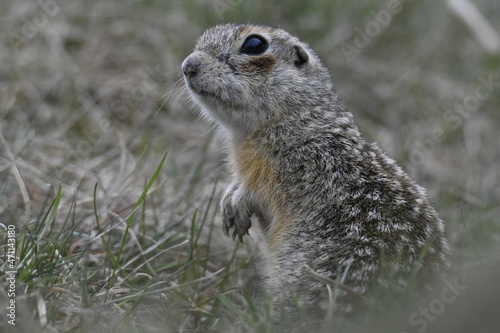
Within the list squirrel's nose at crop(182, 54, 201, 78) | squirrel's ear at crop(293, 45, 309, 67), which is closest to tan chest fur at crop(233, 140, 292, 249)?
squirrel's nose at crop(182, 54, 201, 78)

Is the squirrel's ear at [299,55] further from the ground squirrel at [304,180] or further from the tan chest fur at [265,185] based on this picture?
the tan chest fur at [265,185]

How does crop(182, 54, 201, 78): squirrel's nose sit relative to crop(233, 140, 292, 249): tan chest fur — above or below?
above

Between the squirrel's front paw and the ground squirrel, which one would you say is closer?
the ground squirrel

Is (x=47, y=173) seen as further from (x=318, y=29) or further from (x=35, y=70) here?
(x=318, y=29)

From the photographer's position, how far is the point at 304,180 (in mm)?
4367

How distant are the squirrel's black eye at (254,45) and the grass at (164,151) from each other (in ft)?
3.27

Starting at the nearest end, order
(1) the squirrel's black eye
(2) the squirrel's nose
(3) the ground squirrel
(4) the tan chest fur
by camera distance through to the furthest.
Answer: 1. (3) the ground squirrel
2. (4) the tan chest fur
3. (2) the squirrel's nose
4. (1) the squirrel's black eye

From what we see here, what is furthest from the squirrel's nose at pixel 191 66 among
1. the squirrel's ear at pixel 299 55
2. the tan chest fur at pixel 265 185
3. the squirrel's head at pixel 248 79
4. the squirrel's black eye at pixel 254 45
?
the squirrel's ear at pixel 299 55

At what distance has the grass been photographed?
393 centimetres

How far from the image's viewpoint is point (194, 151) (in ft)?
25.5

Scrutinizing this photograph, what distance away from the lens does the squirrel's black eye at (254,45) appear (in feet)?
15.3

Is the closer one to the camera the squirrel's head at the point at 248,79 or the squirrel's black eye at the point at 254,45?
the squirrel's head at the point at 248,79

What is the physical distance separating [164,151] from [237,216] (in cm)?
263

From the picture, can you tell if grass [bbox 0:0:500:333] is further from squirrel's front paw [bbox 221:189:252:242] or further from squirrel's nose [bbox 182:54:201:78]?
squirrel's nose [bbox 182:54:201:78]
